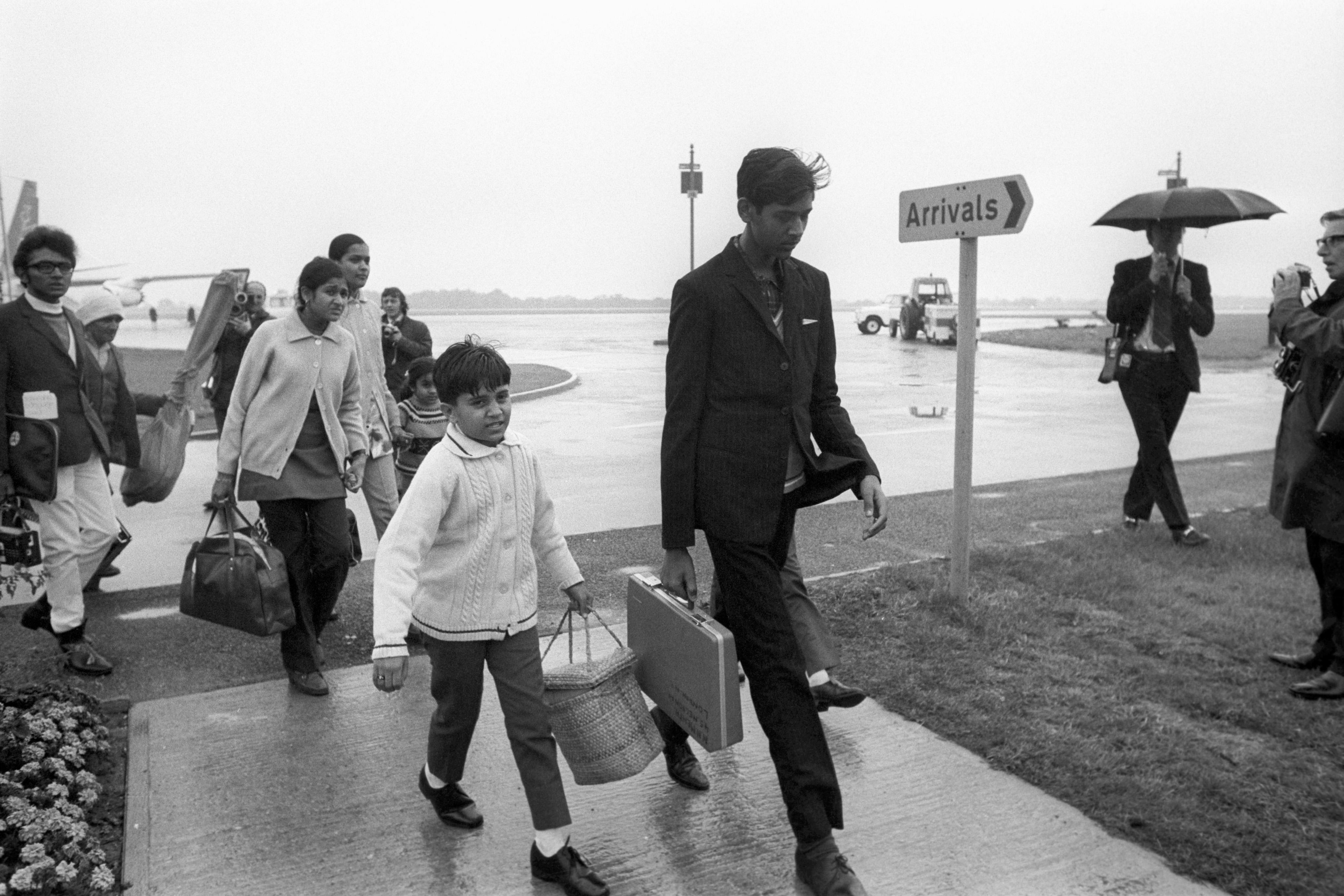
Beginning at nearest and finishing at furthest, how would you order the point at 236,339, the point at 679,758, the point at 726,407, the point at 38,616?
the point at 726,407 < the point at 679,758 < the point at 38,616 < the point at 236,339

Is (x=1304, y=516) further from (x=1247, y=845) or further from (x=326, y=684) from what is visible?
(x=326, y=684)

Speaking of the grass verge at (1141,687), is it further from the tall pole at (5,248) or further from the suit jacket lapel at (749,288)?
the tall pole at (5,248)

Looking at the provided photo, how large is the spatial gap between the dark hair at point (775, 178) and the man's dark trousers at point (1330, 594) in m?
3.03

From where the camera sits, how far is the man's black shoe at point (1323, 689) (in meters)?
4.78

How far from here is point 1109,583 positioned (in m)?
6.43

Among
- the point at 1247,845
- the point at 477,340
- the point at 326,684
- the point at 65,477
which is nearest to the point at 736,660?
the point at 477,340

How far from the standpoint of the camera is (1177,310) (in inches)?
300

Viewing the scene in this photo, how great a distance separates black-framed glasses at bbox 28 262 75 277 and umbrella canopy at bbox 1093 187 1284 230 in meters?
6.05

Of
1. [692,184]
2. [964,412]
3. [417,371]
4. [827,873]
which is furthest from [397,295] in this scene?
[692,184]

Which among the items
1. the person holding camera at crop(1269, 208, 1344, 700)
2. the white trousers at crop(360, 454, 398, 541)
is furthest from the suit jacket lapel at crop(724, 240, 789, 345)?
the white trousers at crop(360, 454, 398, 541)

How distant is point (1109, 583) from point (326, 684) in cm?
411

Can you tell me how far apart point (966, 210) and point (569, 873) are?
142 inches

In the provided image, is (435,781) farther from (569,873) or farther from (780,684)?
(780,684)

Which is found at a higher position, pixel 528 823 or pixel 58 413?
pixel 58 413
